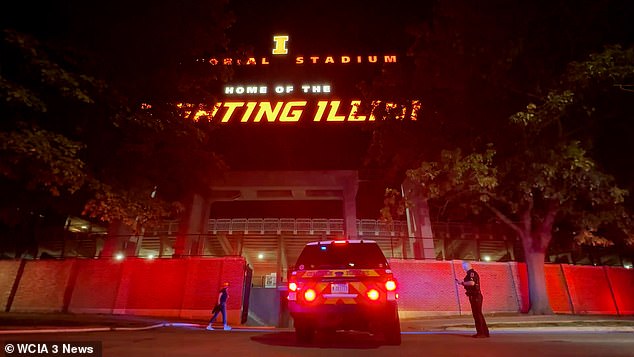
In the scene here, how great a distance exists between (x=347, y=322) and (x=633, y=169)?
14451 mm

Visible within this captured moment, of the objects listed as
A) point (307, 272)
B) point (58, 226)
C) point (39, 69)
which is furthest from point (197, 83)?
point (58, 226)

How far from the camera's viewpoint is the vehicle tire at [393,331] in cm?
646

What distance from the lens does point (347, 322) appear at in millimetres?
6266

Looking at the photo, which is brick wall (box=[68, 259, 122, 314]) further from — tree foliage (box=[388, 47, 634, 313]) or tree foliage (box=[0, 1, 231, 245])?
tree foliage (box=[388, 47, 634, 313])

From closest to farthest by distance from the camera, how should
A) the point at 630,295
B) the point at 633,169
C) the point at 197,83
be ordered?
1. the point at 197,83
2. the point at 633,169
3. the point at 630,295

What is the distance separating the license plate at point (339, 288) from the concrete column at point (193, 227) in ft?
51.5

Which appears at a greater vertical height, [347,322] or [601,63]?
[601,63]

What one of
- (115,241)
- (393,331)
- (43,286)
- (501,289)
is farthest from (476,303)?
(43,286)

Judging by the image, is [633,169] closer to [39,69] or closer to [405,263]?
[405,263]

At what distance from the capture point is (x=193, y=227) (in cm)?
2461

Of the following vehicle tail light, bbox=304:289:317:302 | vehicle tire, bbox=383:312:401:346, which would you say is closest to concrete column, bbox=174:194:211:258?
vehicle tail light, bbox=304:289:317:302

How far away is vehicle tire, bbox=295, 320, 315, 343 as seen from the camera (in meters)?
6.61

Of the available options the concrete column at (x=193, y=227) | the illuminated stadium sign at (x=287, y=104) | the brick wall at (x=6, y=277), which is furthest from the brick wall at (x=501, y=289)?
the brick wall at (x=6, y=277)

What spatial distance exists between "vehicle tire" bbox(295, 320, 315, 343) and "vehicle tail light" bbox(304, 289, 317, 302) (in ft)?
1.41
